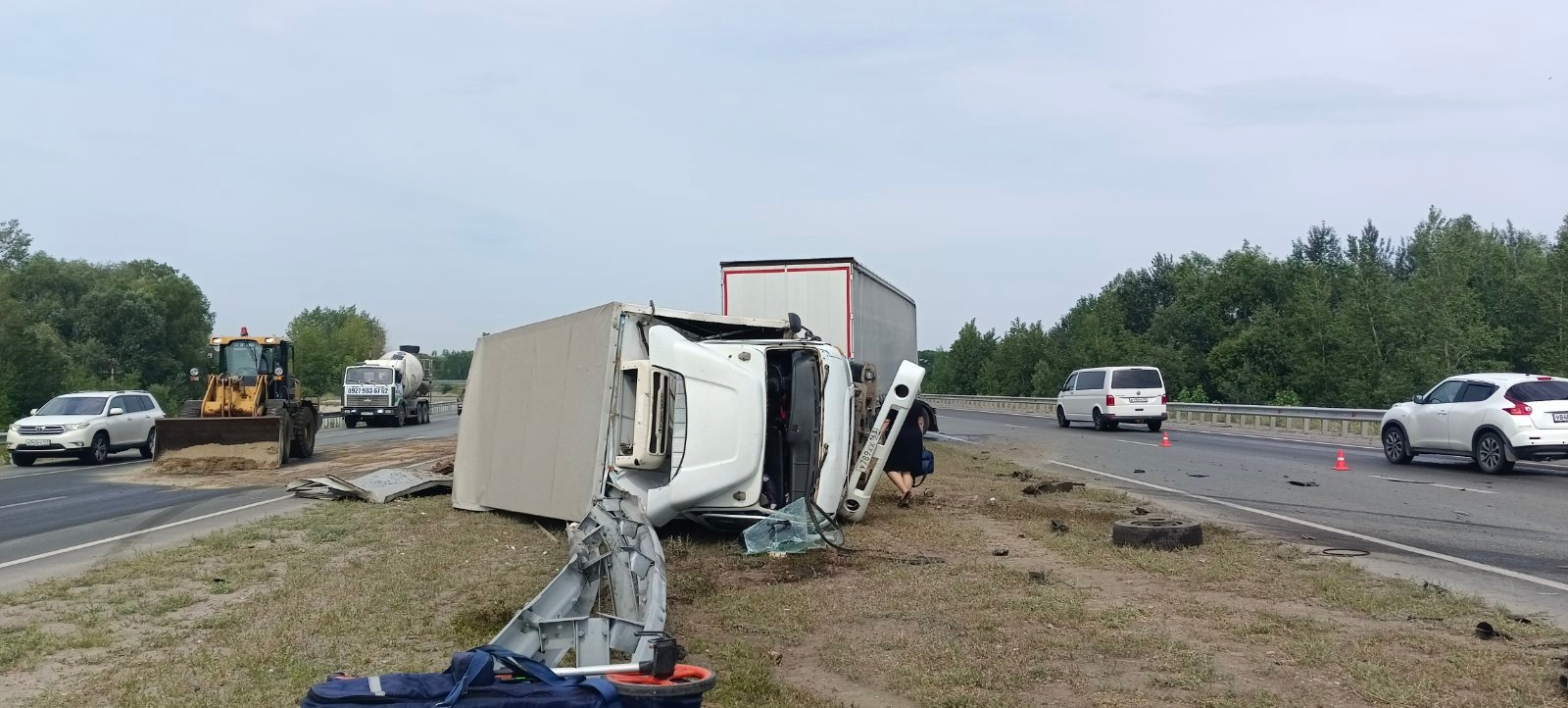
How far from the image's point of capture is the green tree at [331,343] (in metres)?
100

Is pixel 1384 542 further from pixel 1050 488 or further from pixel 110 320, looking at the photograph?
pixel 110 320

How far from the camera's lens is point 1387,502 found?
14.1 metres

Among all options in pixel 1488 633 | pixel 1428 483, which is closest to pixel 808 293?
pixel 1428 483

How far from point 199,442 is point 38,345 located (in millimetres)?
32227

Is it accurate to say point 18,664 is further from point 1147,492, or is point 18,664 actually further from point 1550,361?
point 1550,361

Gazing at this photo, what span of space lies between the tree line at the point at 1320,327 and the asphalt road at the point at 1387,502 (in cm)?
2704

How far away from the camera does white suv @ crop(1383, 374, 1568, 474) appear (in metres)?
17.3

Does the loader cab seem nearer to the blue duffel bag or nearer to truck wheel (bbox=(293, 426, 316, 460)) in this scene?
truck wheel (bbox=(293, 426, 316, 460))

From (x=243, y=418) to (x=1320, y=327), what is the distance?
50322 millimetres

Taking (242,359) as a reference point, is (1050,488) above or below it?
below

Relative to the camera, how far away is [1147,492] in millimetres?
15844

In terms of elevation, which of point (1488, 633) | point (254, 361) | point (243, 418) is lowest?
point (1488, 633)

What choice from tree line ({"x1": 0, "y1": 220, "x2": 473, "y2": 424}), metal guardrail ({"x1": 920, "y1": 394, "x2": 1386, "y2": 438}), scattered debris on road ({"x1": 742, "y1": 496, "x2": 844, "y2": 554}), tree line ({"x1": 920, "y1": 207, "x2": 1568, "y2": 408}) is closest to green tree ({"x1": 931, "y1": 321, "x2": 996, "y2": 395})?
tree line ({"x1": 920, "y1": 207, "x2": 1568, "y2": 408})

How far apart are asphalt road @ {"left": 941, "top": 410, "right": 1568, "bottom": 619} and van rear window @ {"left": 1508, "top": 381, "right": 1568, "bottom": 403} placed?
1.19 meters
